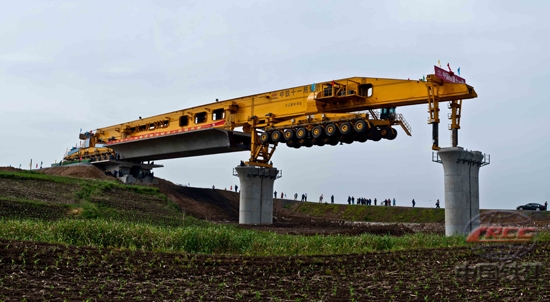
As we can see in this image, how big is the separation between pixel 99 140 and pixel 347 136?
31235mm

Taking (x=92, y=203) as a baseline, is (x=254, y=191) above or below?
above

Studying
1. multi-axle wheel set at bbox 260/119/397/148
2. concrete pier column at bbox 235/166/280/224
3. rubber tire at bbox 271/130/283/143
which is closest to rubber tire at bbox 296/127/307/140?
multi-axle wheel set at bbox 260/119/397/148

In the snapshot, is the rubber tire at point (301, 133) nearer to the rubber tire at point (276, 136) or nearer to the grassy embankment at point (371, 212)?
the rubber tire at point (276, 136)

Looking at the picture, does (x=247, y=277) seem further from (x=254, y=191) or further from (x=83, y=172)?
(x=83, y=172)

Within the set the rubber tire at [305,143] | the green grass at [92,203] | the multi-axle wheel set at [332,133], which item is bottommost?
the green grass at [92,203]

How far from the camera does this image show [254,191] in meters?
36.4

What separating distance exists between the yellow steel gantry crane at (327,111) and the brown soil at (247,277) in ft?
43.0

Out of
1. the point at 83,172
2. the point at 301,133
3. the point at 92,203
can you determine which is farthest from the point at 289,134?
the point at 83,172

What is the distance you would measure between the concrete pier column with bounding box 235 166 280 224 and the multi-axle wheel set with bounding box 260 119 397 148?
4.23 metres

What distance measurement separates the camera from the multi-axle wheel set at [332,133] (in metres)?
28.7

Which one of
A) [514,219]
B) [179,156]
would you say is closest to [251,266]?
[514,219]

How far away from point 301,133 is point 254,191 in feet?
24.1

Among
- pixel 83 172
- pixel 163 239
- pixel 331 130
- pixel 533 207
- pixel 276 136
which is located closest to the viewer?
pixel 163 239

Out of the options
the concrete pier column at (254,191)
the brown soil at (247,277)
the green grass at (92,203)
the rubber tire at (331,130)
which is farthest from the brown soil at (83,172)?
the brown soil at (247,277)
